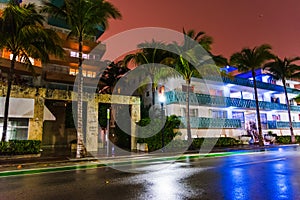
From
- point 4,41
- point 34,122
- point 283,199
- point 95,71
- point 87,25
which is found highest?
point 95,71

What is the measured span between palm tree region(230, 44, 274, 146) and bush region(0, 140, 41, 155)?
73.1 feet

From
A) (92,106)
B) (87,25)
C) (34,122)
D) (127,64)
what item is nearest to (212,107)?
(127,64)

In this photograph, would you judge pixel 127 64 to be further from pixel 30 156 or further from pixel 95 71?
pixel 95 71

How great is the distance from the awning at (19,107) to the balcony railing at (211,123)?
1452 centimetres

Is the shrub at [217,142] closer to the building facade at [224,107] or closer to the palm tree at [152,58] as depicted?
the building facade at [224,107]

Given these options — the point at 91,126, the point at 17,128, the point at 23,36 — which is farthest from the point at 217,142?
the point at 23,36

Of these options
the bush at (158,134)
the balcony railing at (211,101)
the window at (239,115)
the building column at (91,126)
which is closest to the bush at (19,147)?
the building column at (91,126)

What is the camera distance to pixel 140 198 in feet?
17.9

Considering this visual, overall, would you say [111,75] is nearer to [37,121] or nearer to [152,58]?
[152,58]

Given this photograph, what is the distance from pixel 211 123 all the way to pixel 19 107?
785 inches

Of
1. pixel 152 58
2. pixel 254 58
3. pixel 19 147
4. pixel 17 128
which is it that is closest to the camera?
pixel 19 147

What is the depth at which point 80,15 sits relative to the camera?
1526 cm

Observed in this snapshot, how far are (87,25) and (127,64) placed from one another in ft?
21.8

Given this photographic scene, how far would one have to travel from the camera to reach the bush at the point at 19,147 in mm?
14062
